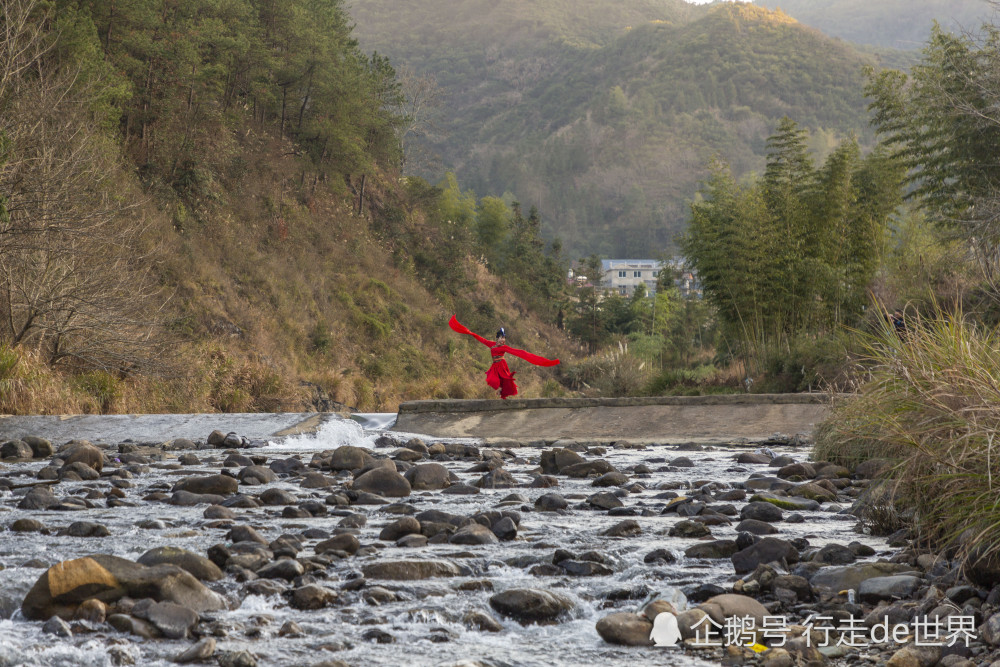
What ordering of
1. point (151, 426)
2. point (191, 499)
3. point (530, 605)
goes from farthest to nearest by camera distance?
point (151, 426)
point (191, 499)
point (530, 605)

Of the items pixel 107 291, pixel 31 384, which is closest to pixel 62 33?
pixel 107 291

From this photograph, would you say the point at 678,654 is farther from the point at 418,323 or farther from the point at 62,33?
the point at 418,323

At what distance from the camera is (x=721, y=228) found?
1641 cm

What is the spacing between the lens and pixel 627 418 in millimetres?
11703

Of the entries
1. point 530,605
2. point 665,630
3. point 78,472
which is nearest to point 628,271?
point 78,472

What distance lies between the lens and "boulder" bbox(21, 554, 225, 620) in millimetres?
3547

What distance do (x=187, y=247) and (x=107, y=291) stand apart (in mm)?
7771

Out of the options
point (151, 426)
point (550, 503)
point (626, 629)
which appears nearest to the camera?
point (626, 629)

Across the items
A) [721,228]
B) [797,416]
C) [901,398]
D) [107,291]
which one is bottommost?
[797,416]

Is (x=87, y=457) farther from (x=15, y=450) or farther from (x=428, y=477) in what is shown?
(x=428, y=477)

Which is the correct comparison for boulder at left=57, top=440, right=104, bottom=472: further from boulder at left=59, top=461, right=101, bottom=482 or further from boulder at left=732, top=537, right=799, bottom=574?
boulder at left=732, top=537, right=799, bottom=574

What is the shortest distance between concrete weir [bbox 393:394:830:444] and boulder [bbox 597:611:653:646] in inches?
300

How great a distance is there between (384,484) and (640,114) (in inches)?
5246

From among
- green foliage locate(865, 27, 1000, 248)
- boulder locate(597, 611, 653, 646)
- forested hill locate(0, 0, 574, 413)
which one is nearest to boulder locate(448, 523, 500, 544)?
boulder locate(597, 611, 653, 646)
